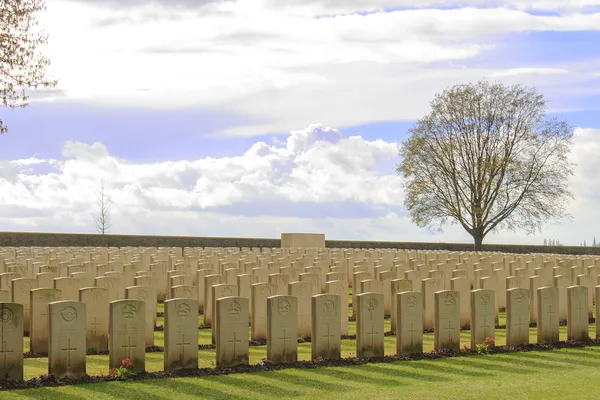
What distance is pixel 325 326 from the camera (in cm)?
1112

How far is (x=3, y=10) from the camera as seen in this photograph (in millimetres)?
22938

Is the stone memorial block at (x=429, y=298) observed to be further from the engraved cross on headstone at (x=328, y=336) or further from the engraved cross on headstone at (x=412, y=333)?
the engraved cross on headstone at (x=328, y=336)

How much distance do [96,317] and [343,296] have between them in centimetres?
442

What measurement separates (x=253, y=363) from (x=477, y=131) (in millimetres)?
37731

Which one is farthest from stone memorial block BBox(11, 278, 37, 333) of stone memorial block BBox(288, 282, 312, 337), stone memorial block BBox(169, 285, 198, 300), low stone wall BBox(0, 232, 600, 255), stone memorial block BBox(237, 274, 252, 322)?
low stone wall BBox(0, 232, 600, 255)

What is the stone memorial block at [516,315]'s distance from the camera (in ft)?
41.4

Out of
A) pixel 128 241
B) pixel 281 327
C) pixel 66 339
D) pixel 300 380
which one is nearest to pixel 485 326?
pixel 281 327

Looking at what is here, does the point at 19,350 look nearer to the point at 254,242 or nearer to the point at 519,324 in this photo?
the point at 519,324

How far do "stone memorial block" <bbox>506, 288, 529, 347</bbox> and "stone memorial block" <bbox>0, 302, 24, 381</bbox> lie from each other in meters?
7.24

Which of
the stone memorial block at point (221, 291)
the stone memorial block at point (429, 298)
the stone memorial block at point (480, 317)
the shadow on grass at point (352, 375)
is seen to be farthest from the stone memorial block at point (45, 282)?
the stone memorial block at point (480, 317)

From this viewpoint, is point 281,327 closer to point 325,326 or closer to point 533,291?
point 325,326

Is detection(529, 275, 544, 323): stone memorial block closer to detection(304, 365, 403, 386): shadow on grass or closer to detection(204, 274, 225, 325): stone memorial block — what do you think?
detection(204, 274, 225, 325): stone memorial block

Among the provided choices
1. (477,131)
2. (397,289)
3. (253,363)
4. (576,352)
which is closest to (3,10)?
(397,289)

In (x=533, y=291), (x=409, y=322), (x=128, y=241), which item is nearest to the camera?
(x=409, y=322)
